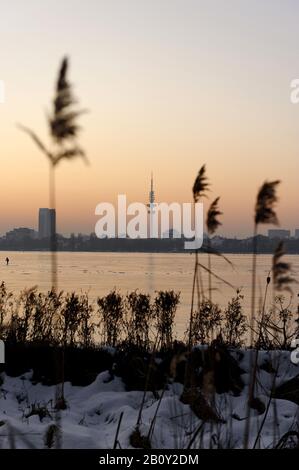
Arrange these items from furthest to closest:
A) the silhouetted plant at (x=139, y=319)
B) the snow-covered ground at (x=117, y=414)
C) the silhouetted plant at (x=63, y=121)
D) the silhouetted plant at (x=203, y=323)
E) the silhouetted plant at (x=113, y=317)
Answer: the silhouetted plant at (x=113, y=317) < the silhouetted plant at (x=139, y=319) < the silhouetted plant at (x=203, y=323) < the snow-covered ground at (x=117, y=414) < the silhouetted plant at (x=63, y=121)

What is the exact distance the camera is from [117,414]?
6938 mm

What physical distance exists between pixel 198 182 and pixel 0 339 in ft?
24.1

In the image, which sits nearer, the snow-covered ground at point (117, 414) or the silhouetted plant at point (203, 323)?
the snow-covered ground at point (117, 414)

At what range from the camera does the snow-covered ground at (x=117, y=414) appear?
17.4 ft

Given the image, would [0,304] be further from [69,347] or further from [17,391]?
[17,391]

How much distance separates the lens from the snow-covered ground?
5305 millimetres

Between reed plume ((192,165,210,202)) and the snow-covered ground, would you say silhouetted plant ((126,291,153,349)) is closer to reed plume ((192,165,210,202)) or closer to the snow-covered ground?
the snow-covered ground

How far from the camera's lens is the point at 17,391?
27.5ft

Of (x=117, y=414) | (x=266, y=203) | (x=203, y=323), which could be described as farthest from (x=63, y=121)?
(x=203, y=323)

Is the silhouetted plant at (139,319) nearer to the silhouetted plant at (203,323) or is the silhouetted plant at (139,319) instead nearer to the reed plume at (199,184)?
the silhouetted plant at (203,323)

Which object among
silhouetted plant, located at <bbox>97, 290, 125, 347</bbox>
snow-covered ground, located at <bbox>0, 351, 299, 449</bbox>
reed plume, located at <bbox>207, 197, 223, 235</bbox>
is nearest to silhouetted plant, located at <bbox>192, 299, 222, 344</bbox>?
snow-covered ground, located at <bbox>0, 351, 299, 449</bbox>

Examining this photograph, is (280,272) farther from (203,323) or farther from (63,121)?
(203,323)

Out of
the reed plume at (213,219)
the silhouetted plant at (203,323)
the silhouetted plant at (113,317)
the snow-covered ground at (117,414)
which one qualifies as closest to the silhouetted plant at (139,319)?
the silhouetted plant at (113,317)

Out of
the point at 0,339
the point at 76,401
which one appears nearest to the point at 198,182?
the point at 76,401
